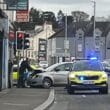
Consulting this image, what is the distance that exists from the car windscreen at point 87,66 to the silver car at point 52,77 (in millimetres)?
7195

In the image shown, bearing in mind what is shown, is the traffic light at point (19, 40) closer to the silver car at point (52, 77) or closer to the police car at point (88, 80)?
the silver car at point (52, 77)

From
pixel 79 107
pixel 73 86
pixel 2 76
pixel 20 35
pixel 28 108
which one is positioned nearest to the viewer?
pixel 28 108

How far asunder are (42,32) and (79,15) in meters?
15.5

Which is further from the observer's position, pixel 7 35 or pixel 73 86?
pixel 7 35

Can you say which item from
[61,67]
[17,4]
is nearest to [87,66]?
[17,4]

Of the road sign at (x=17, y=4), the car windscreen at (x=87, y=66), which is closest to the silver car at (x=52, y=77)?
the car windscreen at (x=87, y=66)

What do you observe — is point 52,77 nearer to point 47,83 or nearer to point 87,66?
point 47,83

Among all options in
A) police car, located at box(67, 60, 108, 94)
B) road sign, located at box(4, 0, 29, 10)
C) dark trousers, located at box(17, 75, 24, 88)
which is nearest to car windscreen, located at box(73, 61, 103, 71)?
police car, located at box(67, 60, 108, 94)

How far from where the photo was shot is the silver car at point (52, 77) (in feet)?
123

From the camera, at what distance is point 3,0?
3017cm

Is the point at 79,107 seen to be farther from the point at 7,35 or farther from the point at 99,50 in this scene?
the point at 99,50

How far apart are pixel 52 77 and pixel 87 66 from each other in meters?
7.80

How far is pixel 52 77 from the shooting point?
123ft

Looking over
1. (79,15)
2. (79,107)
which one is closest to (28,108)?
(79,107)
